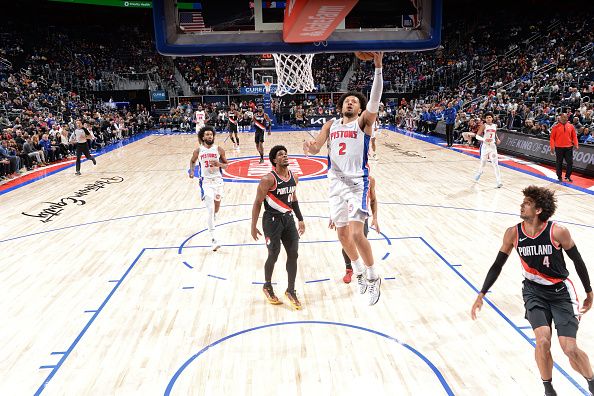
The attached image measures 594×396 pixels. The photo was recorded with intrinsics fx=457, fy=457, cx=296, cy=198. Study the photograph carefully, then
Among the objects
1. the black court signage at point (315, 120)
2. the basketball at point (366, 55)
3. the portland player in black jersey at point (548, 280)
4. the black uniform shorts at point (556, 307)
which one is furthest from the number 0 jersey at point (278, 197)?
the black court signage at point (315, 120)

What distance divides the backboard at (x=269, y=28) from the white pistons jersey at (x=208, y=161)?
2.68 meters

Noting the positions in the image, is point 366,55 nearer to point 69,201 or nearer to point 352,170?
point 352,170

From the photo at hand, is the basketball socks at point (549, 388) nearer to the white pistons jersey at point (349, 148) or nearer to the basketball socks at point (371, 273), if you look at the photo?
the basketball socks at point (371, 273)

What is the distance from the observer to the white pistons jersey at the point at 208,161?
7.10 meters

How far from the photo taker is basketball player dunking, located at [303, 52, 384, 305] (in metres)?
4.33

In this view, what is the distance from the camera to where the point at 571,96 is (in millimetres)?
17844

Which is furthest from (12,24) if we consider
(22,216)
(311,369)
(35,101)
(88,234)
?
(311,369)

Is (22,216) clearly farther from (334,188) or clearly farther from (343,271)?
(334,188)

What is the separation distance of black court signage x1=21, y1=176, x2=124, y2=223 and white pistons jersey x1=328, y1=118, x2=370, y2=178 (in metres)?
7.31

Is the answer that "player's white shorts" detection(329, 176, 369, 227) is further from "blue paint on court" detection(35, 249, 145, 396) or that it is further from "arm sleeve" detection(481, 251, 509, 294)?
"blue paint on court" detection(35, 249, 145, 396)

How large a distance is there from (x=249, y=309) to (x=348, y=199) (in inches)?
72.5

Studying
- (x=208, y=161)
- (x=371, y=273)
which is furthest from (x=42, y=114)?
(x=371, y=273)

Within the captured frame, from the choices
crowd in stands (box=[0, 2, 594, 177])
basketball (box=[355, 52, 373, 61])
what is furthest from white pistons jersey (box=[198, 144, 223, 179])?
crowd in stands (box=[0, 2, 594, 177])

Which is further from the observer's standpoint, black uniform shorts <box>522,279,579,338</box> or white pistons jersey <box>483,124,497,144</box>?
white pistons jersey <box>483,124,497,144</box>
